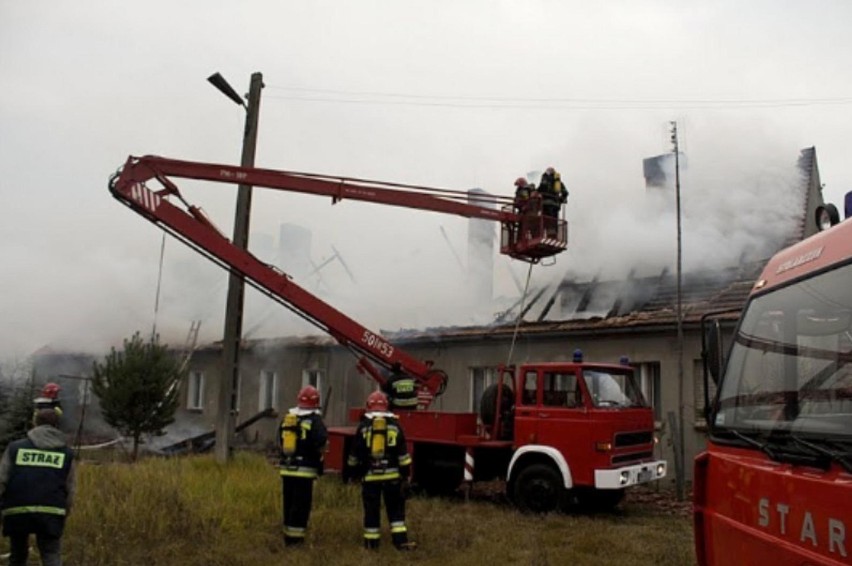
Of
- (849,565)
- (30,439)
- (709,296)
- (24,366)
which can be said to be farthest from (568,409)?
(24,366)

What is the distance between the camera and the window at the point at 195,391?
817 inches

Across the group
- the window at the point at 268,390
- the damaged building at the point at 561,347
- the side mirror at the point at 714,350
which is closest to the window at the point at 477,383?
the damaged building at the point at 561,347

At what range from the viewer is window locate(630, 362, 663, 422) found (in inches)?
477

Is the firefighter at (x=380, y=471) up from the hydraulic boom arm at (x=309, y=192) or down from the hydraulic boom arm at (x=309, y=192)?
down

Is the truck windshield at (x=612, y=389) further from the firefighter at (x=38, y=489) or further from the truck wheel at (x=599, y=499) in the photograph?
the firefighter at (x=38, y=489)

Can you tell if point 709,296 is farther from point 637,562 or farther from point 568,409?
point 637,562

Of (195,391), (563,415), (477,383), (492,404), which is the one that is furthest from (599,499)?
(195,391)

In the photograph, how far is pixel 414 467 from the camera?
10.6 m

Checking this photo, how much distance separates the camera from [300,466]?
7.25 metres

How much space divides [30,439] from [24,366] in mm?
17001

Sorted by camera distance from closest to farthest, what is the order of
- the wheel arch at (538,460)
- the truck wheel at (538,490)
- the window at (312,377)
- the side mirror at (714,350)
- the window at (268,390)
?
the side mirror at (714,350)
the wheel arch at (538,460)
the truck wheel at (538,490)
the window at (312,377)
the window at (268,390)

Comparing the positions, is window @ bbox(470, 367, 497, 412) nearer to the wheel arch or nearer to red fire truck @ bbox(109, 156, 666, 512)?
red fire truck @ bbox(109, 156, 666, 512)

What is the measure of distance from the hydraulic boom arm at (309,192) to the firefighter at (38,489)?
5.27m

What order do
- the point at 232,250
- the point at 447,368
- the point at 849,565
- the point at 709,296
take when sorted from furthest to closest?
the point at 447,368, the point at 709,296, the point at 232,250, the point at 849,565
